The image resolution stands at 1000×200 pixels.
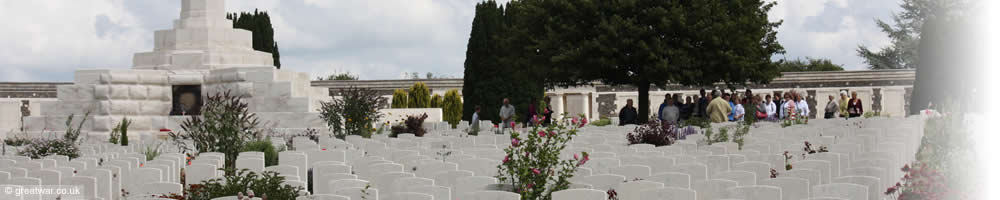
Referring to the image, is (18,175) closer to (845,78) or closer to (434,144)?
(434,144)

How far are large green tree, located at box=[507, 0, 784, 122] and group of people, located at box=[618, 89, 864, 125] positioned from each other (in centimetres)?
225

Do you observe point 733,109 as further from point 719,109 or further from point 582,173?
point 582,173

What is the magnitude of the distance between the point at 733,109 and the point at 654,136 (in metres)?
7.33

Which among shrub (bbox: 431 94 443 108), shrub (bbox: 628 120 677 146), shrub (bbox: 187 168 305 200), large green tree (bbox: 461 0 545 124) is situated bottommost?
shrub (bbox: 187 168 305 200)

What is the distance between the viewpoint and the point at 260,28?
122 feet

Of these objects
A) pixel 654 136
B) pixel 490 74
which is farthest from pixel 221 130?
pixel 490 74

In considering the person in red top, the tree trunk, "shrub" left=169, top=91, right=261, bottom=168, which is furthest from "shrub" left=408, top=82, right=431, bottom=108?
"shrub" left=169, top=91, right=261, bottom=168

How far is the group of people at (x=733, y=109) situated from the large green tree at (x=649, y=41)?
2.25m

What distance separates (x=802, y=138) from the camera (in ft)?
46.0

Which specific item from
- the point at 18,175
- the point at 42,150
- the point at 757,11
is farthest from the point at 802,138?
the point at 757,11

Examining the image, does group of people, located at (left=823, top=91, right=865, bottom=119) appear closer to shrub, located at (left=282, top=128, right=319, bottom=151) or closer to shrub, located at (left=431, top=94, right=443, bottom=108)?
shrub, located at (left=282, top=128, right=319, bottom=151)

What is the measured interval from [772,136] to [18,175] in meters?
10.7

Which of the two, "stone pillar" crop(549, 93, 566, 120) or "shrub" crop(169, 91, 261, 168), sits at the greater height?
"stone pillar" crop(549, 93, 566, 120)

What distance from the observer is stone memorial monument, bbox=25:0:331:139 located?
77.7ft
